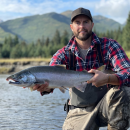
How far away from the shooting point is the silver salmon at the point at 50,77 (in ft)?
11.0

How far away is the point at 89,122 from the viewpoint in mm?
4070

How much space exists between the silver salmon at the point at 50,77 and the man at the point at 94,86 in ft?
1.25

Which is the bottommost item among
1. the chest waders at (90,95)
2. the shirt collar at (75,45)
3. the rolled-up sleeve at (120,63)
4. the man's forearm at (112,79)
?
the chest waders at (90,95)

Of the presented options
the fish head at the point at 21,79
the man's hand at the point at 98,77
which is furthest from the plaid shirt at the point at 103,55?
the fish head at the point at 21,79

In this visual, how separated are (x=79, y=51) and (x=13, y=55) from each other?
6445 centimetres

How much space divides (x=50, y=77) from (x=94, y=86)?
971mm

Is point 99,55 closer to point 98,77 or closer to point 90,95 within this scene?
point 90,95

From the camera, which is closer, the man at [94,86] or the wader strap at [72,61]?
the man at [94,86]

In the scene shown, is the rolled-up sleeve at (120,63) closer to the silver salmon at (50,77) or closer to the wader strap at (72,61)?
the silver salmon at (50,77)

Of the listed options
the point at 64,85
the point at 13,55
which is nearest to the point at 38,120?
the point at 64,85

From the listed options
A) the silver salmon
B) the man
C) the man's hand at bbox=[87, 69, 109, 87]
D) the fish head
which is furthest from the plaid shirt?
the fish head

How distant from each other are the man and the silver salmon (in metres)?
0.38

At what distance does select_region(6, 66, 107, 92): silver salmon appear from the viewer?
3.35m

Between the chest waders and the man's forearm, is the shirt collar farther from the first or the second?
the man's forearm
